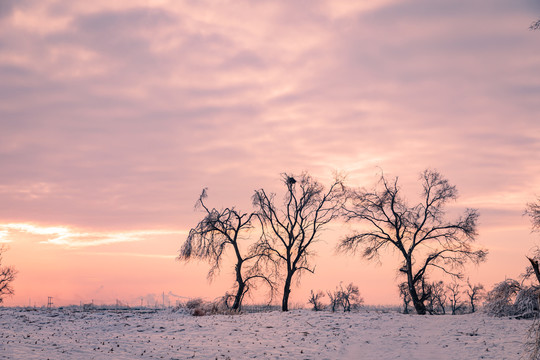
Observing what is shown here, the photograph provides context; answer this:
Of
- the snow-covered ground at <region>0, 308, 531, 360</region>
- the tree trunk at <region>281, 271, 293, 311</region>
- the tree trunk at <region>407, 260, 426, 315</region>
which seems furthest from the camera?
the tree trunk at <region>281, 271, 293, 311</region>

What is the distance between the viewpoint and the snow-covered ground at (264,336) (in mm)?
23281

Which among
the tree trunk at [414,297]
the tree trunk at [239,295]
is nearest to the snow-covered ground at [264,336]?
the tree trunk at [414,297]

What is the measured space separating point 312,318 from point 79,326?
1570 cm

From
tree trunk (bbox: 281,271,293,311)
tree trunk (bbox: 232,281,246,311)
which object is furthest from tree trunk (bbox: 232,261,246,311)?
tree trunk (bbox: 281,271,293,311)

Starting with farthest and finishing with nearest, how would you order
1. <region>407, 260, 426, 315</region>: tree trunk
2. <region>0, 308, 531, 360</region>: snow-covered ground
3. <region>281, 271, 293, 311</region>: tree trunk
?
<region>281, 271, 293, 311</region>: tree trunk < <region>407, 260, 426, 315</region>: tree trunk < <region>0, 308, 531, 360</region>: snow-covered ground

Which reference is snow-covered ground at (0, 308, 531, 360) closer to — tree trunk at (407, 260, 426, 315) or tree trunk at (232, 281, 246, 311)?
tree trunk at (407, 260, 426, 315)

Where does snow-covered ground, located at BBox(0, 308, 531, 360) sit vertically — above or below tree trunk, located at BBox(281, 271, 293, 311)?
below

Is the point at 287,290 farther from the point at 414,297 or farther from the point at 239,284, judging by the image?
the point at 414,297

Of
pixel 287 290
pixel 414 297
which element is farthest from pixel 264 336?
pixel 414 297

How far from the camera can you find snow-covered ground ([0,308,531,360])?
23.3 m

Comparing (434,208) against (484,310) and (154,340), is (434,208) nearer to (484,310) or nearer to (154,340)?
(484,310)

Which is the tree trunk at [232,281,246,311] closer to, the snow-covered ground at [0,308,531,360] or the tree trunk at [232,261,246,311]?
the tree trunk at [232,261,246,311]

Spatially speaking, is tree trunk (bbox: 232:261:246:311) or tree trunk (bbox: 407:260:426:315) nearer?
tree trunk (bbox: 407:260:426:315)

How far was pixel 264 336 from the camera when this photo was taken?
90.5 feet
